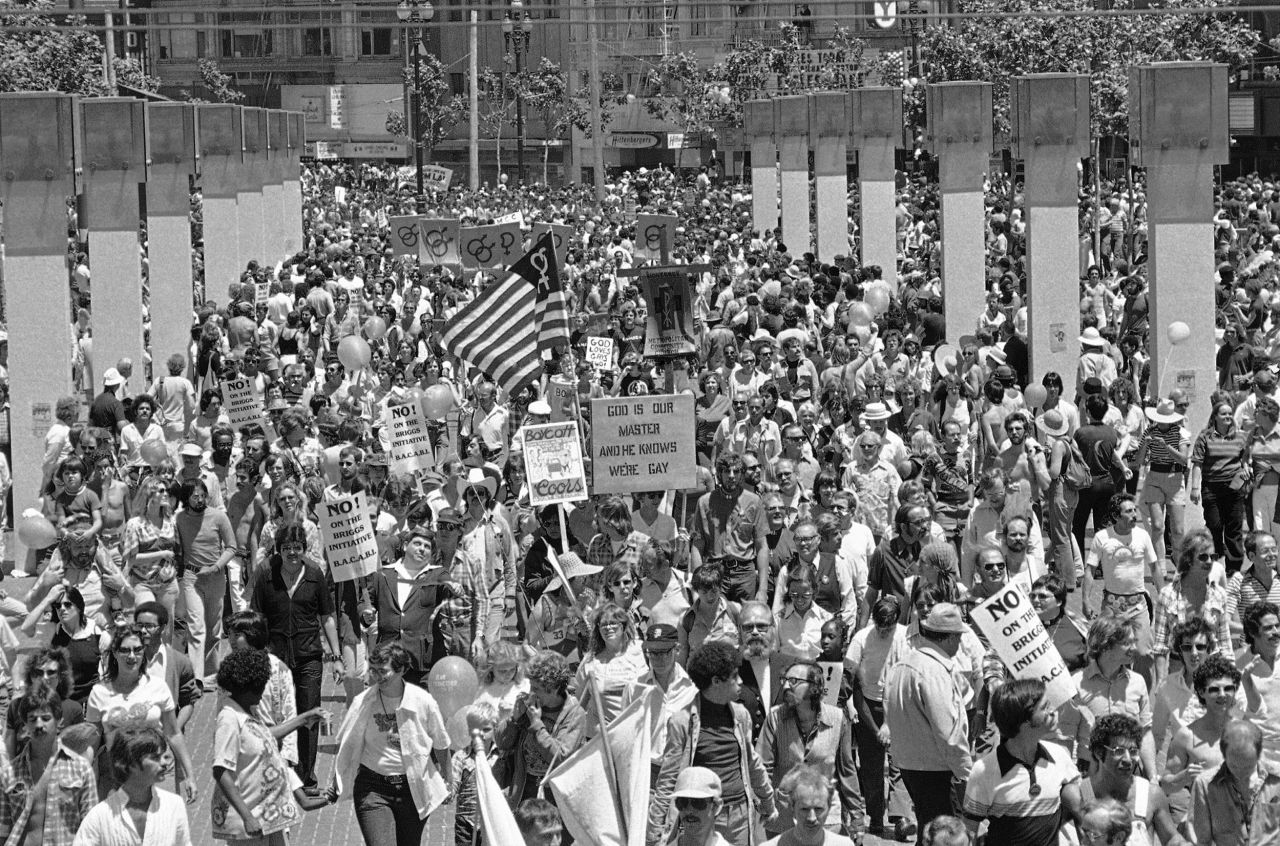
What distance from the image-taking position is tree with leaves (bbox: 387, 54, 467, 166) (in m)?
97.6

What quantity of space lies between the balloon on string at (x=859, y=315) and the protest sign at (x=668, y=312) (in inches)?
215

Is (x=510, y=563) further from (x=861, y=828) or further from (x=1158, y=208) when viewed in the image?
(x=1158, y=208)

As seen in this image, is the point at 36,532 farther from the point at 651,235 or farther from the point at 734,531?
the point at 651,235

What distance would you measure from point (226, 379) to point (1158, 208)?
9102mm

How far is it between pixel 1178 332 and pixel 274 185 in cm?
2790

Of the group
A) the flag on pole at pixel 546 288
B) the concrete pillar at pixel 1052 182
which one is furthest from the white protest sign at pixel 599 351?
the flag on pole at pixel 546 288

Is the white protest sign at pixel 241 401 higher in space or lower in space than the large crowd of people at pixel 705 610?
higher

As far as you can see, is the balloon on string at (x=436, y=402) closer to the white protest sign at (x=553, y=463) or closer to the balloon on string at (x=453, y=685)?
A: the white protest sign at (x=553, y=463)

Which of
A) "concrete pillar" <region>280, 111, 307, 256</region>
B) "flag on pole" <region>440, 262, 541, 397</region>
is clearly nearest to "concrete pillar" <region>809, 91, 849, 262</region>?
"concrete pillar" <region>280, 111, 307, 256</region>

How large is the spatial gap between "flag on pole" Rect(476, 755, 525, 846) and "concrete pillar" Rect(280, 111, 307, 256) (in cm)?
4005

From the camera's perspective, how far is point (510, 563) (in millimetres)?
13188

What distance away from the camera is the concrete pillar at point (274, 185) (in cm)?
4362

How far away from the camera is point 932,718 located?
360 inches

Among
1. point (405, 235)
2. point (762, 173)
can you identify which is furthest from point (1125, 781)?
point (762, 173)
